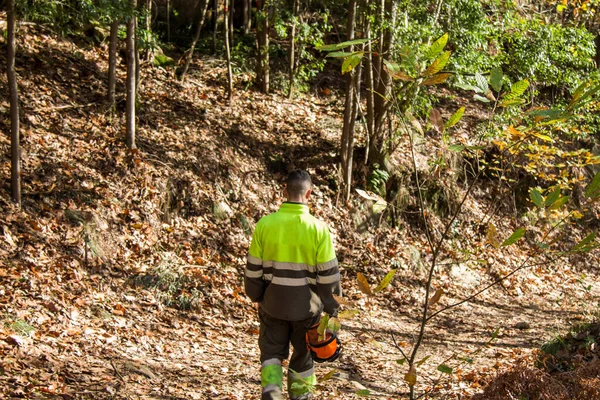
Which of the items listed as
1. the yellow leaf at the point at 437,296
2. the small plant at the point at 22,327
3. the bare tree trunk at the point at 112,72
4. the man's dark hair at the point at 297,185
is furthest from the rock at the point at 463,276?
the yellow leaf at the point at 437,296

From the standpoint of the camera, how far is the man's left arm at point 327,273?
166 inches

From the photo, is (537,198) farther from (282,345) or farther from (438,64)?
(282,345)

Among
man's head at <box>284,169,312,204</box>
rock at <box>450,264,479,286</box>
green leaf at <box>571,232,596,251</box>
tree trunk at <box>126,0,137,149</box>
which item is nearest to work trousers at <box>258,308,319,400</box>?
man's head at <box>284,169,312,204</box>

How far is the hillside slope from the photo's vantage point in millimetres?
5859

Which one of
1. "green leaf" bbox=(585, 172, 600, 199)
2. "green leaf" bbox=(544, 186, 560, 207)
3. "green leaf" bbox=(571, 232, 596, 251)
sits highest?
"green leaf" bbox=(585, 172, 600, 199)

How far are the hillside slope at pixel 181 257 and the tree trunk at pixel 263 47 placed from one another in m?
0.50

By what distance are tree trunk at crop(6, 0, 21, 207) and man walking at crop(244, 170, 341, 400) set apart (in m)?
4.73

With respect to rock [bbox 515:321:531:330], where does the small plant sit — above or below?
above

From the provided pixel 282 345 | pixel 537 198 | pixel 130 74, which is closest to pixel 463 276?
pixel 130 74

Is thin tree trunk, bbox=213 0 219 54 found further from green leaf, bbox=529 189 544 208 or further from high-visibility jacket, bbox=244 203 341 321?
green leaf, bbox=529 189 544 208

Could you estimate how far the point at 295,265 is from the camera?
4289mm

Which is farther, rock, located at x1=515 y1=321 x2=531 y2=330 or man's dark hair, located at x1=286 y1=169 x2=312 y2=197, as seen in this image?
rock, located at x1=515 y1=321 x2=531 y2=330

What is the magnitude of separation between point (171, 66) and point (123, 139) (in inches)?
152

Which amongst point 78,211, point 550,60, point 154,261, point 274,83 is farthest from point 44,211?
point 550,60
